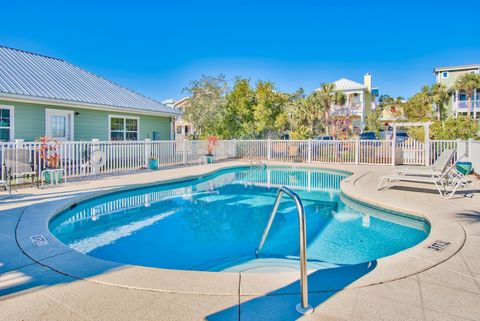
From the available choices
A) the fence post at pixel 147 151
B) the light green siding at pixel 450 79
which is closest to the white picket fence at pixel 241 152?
the fence post at pixel 147 151

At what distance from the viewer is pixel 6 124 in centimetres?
1149

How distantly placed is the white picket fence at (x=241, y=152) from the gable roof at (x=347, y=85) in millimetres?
22913

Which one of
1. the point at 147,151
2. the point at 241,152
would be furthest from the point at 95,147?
the point at 241,152

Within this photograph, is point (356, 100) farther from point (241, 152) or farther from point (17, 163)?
point (17, 163)

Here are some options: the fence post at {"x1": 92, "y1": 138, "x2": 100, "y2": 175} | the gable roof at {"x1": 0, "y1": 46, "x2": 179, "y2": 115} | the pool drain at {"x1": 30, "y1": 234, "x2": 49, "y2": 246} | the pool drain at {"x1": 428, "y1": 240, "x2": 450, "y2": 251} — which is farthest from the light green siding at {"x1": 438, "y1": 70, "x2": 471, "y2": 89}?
the pool drain at {"x1": 30, "y1": 234, "x2": 49, "y2": 246}

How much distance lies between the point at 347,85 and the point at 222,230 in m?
37.5

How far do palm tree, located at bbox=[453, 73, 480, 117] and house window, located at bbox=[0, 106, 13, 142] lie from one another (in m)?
34.3

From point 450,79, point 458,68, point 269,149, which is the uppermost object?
point 458,68

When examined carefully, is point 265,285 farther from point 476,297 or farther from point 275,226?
point 275,226

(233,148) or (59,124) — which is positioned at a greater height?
(59,124)

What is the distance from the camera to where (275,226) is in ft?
21.8

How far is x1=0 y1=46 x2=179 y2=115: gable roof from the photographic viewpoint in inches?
465

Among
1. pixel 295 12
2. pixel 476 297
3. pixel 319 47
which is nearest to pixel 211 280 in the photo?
pixel 476 297

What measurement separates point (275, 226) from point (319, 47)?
831 inches
